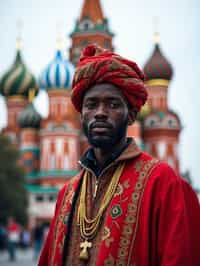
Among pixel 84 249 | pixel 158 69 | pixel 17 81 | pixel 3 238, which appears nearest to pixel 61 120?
pixel 17 81

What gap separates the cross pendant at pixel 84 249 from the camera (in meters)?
3.13

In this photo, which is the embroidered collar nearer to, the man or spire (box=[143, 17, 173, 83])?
the man

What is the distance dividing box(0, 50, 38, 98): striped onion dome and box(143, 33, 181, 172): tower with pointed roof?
8.54 metres

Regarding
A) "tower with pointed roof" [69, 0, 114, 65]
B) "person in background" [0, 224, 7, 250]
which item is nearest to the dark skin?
"person in background" [0, 224, 7, 250]

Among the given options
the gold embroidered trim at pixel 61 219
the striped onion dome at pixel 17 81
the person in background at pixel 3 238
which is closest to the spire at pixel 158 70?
the striped onion dome at pixel 17 81

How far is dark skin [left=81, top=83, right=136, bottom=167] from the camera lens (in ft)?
10.5

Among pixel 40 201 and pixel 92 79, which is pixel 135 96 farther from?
pixel 40 201

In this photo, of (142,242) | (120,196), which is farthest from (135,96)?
(142,242)

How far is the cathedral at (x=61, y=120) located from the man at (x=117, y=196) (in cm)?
3910

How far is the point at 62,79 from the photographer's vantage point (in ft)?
149

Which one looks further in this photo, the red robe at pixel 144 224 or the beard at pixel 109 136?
the beard at pixel 109 136

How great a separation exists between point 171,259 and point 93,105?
83 cm

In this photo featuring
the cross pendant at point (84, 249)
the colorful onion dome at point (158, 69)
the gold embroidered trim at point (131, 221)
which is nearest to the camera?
the gold embroidered trim at point (131, 221)

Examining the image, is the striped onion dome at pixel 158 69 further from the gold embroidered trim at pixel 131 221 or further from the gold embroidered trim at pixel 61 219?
the gold embroidered trim at pixel 131 221
